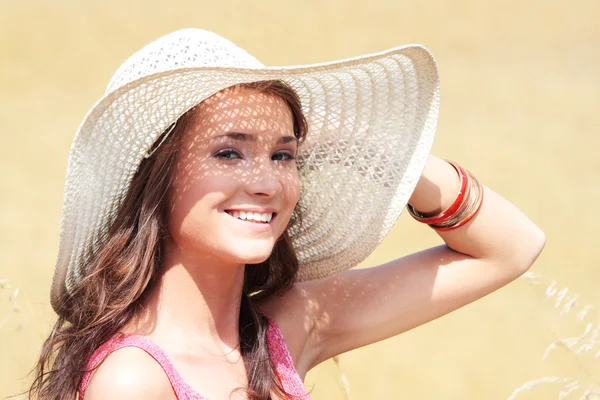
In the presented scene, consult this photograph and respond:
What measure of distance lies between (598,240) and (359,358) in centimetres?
217

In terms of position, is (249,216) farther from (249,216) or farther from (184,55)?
(184,55)

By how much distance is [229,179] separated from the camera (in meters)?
1.97

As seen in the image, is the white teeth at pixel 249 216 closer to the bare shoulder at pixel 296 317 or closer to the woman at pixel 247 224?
the woman at pixel 247 224

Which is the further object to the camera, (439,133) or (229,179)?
(439,133)

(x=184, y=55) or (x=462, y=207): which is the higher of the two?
(x=184, y=55)

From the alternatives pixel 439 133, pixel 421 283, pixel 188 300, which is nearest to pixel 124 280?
pixel 188 300

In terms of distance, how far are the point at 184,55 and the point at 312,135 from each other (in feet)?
1.63

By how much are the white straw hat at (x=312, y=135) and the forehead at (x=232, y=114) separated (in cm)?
5

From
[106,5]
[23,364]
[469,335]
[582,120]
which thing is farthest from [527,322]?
[106,5]

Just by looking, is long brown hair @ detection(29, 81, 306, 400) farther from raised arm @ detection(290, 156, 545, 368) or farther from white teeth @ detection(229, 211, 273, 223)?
raised arm @ detection(290, 156, 545, 368)

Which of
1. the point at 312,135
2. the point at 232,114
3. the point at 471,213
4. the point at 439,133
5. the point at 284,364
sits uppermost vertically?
the point at 232,114

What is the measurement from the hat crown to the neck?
1.34ft

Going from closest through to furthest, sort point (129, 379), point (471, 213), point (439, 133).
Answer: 1. point (129, 379)
2. point (471, 213)
3. point (439, 133)

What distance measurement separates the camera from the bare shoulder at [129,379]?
186cm
